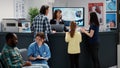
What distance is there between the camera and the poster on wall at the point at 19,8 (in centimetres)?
937

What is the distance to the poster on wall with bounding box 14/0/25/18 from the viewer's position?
9.37 metres

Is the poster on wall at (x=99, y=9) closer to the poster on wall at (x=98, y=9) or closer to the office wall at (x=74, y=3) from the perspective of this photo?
the poster on wall at (x=98, y=9)

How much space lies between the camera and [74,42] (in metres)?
6.79

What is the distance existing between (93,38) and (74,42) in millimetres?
461

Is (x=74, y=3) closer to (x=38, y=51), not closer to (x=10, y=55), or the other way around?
(x=38, y=51)

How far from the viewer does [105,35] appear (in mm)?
7367

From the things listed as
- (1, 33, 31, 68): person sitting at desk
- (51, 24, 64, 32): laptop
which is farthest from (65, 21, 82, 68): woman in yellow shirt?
(1, 33, 31, 68): person sitting at desk

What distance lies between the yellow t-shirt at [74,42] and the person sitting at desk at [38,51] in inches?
43.2

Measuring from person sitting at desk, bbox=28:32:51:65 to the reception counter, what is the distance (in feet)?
3.98

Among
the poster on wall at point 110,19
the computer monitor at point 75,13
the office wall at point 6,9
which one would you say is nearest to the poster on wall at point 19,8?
the office wall at point 6,9

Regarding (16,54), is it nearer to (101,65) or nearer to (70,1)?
(101,65)

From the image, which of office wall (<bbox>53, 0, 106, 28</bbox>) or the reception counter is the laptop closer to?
the reception counter

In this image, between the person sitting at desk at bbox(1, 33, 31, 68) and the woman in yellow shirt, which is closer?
the person sitting at desk at bbox(1, 33, 31, 68)

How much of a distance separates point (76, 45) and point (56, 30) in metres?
0.70
